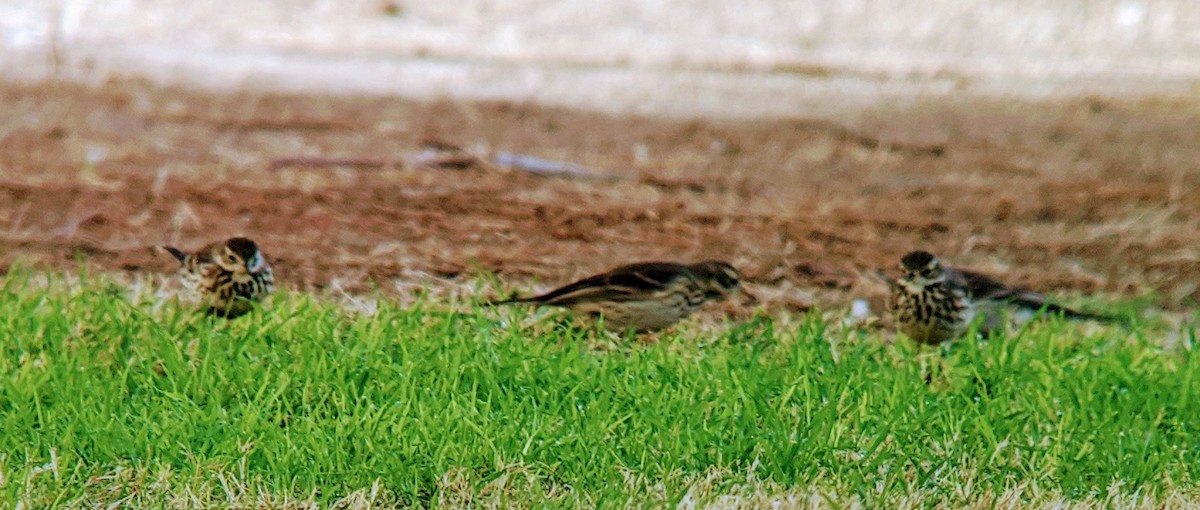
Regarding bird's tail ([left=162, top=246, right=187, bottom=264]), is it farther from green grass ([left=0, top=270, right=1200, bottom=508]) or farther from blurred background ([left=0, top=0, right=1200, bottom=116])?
blurred background ([left=0, top=0, right=1200, bottom=116])

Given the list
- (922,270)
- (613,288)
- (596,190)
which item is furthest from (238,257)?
(922,270)

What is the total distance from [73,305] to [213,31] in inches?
168

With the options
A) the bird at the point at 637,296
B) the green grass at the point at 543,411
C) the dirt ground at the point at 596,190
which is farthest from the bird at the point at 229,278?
the bird at the point at 637,296

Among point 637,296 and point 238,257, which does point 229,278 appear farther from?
point 637,296

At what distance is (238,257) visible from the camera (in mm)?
7117

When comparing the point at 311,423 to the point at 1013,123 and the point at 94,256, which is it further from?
the point at 1013,123

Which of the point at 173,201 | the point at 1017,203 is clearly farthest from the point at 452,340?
the point at 1017,203

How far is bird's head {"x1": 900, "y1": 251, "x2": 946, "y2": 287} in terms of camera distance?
725 cm

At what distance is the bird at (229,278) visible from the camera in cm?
707

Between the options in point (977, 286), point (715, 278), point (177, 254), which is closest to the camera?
point (977, 286)

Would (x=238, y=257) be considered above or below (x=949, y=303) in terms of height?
below

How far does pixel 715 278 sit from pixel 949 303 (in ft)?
3.32

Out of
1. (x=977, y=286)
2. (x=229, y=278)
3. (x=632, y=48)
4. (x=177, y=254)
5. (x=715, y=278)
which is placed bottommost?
(x=177, y=254)

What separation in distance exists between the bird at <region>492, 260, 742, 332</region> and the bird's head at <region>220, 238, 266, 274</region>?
1.04 meters
